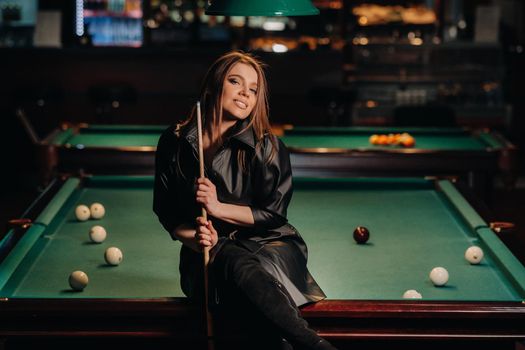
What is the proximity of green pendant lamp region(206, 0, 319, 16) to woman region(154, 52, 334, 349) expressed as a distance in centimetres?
15

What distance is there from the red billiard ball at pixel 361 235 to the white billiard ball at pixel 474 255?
0.46 meters

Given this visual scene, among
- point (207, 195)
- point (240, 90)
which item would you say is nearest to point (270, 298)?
point (207, 195)

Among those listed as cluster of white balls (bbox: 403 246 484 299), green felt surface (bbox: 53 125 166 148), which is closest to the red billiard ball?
cluster of white balls (bbox: 403 246 484 299)

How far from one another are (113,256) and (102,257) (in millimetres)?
169

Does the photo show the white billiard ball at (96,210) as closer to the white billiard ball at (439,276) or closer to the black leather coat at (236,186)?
the black leather coat at (236,186)

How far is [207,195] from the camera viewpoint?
300 cm

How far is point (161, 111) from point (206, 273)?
6.82 meters

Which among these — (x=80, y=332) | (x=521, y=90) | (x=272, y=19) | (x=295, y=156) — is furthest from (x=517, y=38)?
(x=80, y=332)

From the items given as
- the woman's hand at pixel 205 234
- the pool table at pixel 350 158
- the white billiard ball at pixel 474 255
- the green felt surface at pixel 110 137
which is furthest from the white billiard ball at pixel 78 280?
the green felt surface at pixel 110 137

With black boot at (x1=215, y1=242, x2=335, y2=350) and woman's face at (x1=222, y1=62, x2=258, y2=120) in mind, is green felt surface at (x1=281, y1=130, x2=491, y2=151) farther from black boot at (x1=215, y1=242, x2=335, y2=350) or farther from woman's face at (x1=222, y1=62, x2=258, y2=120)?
black boot at (x1=215, y1=242, x2=335, y2=350)

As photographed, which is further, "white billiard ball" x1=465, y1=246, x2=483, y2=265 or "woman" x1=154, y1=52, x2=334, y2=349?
"white billiard ball" x1=465, y1=246, x2=483, y2=265

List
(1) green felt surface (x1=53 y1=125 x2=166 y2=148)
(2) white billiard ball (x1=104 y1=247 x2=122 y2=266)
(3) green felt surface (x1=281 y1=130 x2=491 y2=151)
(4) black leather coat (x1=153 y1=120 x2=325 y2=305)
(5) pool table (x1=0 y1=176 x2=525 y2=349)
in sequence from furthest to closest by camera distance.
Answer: (1) green felt surface (x1=53 y1=125 x2=166 y2=148)
(3) green felt surface (x1=281 y1=130 x2=491 y2=151)
(2) white billiard ball (x1=104 y1=247 x2=122 y2=266)
(4) black leather coat (x1=153 y1=120 x2=325 y2=305)
(5) pool table (x1=0 y1=176 x2=525 y2=349)

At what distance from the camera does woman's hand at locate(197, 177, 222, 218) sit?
298 cm

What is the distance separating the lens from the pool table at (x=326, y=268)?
2898mm
